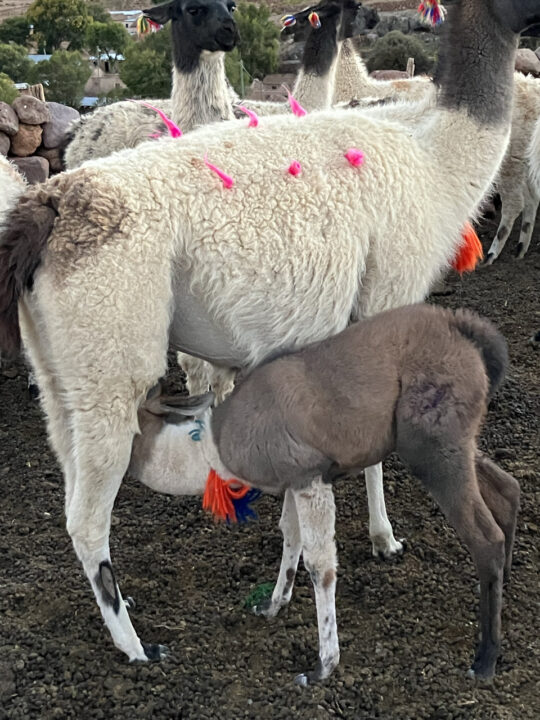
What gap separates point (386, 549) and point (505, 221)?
5.44 meters

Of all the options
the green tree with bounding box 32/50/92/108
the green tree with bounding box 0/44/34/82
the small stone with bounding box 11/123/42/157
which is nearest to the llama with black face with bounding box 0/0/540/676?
the small stone with bounding box 11/123/42/157

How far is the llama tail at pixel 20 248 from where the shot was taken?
255 cm

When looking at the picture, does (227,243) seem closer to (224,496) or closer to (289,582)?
(224,496)

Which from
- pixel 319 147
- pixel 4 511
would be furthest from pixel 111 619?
pixel 319 147

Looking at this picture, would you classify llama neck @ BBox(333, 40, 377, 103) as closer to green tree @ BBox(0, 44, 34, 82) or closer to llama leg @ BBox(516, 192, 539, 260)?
llama leg @ BBox(516, 192, 539, 260)

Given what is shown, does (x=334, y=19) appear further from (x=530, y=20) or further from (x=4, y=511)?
(x=4, y=511)

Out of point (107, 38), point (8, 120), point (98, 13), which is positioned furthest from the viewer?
point (98, 13)

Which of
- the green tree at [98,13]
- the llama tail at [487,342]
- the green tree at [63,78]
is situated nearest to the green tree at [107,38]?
the green tree at [63,78]

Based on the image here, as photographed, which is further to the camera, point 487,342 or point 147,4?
point 147,4

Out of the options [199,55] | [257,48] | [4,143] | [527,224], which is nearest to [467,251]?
[199,55]

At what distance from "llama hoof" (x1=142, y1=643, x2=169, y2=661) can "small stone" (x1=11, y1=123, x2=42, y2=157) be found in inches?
282

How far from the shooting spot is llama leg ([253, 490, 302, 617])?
3012 millimetres

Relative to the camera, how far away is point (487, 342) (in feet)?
8.77

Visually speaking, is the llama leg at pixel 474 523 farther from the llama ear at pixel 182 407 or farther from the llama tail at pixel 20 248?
the llama tail at pixel 20 248
